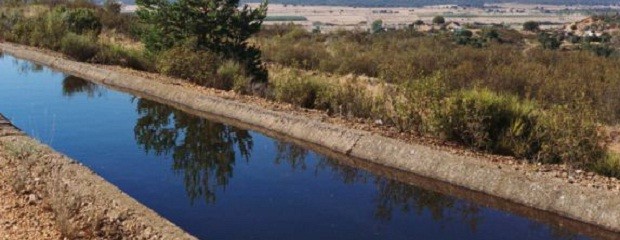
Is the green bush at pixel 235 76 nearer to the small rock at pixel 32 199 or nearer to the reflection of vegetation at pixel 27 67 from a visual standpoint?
the reflection of vegetation at pixel 27 67

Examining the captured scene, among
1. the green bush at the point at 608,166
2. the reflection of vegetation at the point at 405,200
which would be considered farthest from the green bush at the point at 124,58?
the green bush at the point at 608,166

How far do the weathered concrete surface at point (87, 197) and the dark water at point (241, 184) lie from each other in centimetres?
83

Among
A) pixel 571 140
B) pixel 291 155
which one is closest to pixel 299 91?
pixel 291 155

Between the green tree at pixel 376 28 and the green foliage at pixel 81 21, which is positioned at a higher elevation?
the green foliage at pixel 81 21

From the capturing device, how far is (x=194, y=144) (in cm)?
1378

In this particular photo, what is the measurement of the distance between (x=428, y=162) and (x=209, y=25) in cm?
1074

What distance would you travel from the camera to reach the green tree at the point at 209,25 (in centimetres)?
2059

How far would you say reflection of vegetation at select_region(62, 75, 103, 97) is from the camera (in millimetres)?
19312

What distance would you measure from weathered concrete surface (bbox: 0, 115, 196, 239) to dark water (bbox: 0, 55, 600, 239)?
0.83 metres

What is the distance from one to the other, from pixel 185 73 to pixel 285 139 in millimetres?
6992

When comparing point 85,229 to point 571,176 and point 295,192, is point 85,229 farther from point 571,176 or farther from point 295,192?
point 571,176

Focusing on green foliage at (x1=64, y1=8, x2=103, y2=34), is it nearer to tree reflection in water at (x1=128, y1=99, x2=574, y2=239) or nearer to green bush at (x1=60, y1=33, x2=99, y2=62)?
green bush at (x1=60, y1=33, x2=99, y2=62)

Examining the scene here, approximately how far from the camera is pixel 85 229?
306 inches

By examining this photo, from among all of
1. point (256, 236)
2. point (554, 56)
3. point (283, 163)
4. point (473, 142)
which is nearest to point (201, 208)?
point (256, 236)
